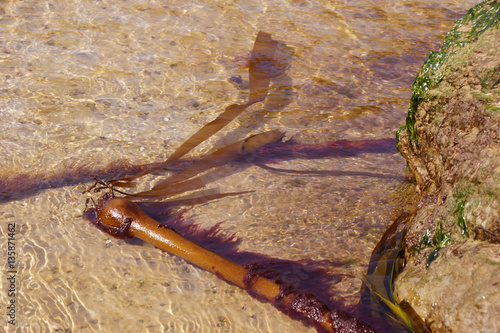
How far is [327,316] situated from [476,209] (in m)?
0.93

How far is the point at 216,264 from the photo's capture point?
267 cm

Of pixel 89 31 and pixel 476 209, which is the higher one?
pixel 476 209

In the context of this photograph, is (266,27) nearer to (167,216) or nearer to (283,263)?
(167,216)

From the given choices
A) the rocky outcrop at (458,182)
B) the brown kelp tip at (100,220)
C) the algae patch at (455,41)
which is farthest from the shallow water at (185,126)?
the algae patch at (455,41)

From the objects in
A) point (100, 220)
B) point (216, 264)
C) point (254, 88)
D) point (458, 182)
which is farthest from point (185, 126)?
point (458, 182)

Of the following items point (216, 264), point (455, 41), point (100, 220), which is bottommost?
point (100, 220)

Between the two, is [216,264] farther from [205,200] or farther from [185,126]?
[185,126]

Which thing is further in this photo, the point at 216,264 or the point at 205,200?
the point at 205,200

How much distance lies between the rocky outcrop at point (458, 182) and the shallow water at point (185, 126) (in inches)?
18.6

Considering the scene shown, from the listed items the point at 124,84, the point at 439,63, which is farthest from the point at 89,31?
the point at 439,63

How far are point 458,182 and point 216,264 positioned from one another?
1450 millimetres

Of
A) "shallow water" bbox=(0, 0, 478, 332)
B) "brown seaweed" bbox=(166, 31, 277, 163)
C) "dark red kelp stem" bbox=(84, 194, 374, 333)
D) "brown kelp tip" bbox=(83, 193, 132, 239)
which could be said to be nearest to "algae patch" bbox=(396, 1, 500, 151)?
"shallow water" bbox=(0, 0, 478, 332)

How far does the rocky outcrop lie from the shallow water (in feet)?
1.55

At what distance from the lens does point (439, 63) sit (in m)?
2.78
